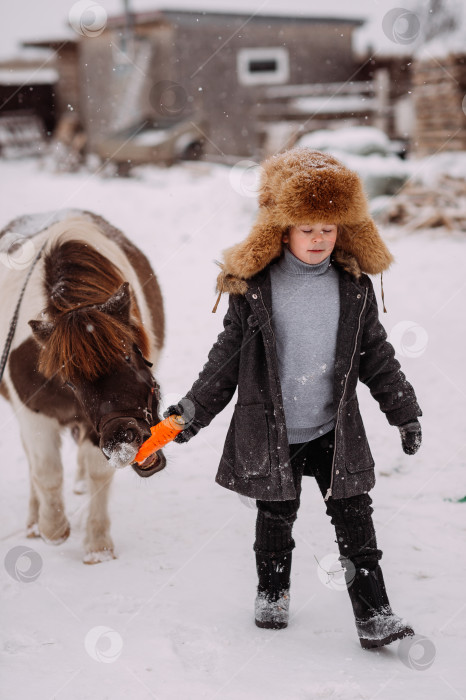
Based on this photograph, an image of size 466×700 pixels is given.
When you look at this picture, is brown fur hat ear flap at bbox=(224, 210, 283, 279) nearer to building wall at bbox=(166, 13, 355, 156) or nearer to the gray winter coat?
the gray winter coat

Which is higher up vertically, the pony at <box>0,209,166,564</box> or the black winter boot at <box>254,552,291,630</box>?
the pony at <box>0,209,166,564</box>

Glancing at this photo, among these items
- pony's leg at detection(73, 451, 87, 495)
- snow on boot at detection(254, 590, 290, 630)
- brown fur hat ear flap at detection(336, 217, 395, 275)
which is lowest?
pony's leg at detection(73, 451, 87, 495)

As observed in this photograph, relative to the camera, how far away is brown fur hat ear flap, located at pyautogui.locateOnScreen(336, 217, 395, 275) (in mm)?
2658

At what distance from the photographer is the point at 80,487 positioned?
14.6 ft

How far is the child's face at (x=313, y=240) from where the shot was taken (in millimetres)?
2518

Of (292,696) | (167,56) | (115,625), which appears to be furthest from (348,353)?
(167,56)

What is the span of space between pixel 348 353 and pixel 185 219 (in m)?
10.2

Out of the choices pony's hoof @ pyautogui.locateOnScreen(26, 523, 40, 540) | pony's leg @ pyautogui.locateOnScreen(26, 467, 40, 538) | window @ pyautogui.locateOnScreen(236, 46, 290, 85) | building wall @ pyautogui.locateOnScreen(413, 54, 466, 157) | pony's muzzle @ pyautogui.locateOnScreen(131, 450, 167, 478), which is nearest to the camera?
pony's muzzle @ pyautogui.locateOnScreen(131, 450, 167, 478)

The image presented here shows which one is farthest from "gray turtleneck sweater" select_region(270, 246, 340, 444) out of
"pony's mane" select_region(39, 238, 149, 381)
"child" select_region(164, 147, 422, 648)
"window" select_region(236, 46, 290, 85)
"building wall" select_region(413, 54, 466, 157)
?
"window" select_region(236, 46, 290, 85)

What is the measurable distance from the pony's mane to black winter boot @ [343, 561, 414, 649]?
48.4 inches

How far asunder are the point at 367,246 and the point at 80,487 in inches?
103

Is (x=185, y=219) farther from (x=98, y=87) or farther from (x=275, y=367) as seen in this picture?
(x=98, y=87)

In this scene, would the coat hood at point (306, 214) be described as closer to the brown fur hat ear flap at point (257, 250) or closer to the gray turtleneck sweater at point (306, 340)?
the brown fur hat ear flap at point (257, 250)

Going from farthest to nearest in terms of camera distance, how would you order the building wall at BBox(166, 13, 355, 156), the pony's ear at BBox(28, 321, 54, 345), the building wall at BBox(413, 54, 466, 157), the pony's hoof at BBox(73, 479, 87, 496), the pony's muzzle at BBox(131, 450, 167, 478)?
the building wall at BBox(166, 13, 355, 156) → the building wall at BBox(413, 54, 466, 157) → the pony's hoof at BBox(73, 479, 87, 496) → the pony's ear at BBox(28, 321, 54, 345) → the pony's muzzle at BBox(131, 450, 167, 478)
